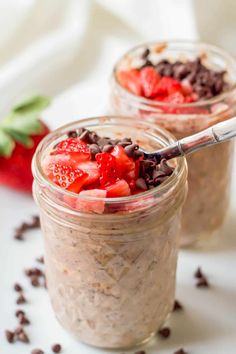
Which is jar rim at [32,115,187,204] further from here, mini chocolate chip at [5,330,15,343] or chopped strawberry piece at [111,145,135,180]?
mini chocolate chip at [5,330,15,343]

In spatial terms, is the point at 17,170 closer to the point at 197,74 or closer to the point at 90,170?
the point at 197,74

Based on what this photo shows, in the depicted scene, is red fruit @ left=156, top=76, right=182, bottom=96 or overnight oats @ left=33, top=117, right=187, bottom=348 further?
red fruit @ left=156, top=76, right=182, bottom=96

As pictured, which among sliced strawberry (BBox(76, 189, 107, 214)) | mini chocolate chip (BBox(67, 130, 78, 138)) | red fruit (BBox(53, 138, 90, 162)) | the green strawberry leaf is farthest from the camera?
the green strawberry leaf

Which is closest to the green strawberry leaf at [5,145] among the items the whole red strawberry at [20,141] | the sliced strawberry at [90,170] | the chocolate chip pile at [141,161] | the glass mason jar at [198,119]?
the whole red strawberry at [20,141]

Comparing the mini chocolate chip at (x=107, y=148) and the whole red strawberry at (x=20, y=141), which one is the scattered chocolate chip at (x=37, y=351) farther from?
the whole red strawberry at (x=20, y=141)

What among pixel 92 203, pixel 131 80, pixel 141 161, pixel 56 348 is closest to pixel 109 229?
pixel 92 203

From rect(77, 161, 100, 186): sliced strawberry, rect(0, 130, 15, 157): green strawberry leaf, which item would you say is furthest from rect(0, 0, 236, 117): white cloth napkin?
rect(77, 161, 100, 186): sliced strawberry

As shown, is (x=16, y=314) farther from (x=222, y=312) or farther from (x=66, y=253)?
(x=222, y=312)
